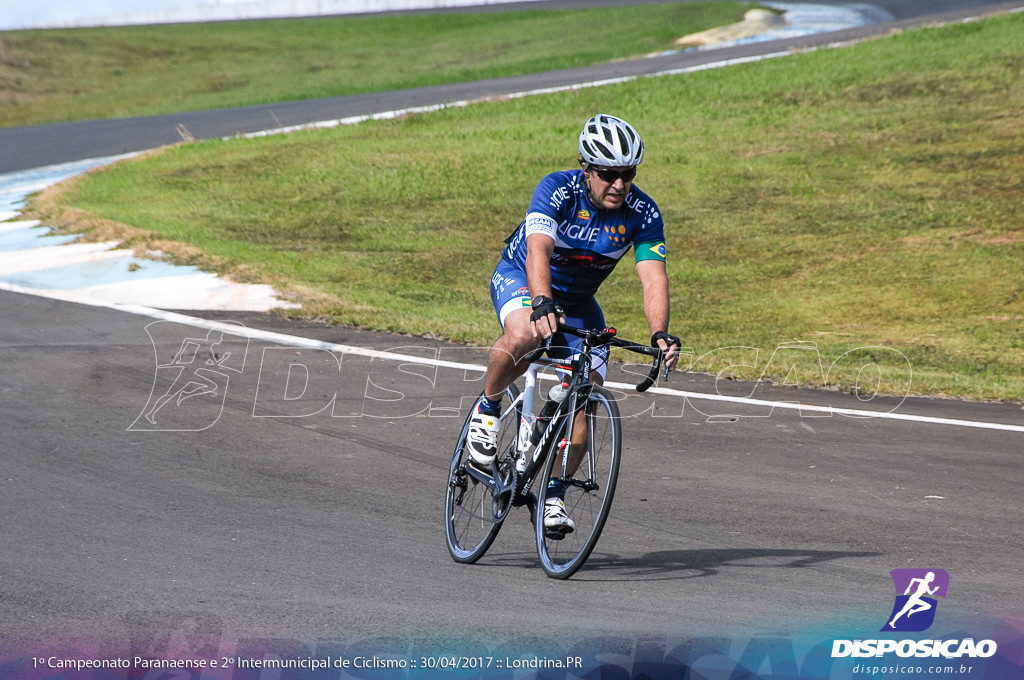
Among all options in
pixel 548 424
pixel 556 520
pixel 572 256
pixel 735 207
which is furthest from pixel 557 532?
pixel 735 207

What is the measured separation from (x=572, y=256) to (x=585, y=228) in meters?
0.17

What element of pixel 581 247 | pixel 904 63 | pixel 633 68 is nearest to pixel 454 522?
pixel 581 247

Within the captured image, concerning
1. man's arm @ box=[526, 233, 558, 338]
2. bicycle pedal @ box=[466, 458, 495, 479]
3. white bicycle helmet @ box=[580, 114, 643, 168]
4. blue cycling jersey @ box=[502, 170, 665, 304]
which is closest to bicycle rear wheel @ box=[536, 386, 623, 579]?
bicycle pedal @ box=[466, 458, 495, 479]

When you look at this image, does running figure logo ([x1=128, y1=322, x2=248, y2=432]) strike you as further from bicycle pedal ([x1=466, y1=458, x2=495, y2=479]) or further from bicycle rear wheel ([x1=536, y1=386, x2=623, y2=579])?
bicycle rear wheel ([x1=536, y1=386, x2=623, y2=579])

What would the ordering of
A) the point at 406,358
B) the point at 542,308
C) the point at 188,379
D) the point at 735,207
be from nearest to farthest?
the point at 542,308 < the point at 188,379 < the point at 406,358 < the point at 735,207

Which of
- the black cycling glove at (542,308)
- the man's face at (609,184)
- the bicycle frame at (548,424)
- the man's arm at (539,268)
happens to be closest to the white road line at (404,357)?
the bicycle frame at (548,424)

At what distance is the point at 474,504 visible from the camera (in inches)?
237

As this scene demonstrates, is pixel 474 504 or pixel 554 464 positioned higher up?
pixel 554 464

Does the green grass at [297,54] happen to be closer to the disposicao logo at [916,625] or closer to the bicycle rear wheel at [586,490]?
the bicycle rear wheel at [586,490]

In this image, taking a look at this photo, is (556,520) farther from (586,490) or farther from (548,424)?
(548,424)

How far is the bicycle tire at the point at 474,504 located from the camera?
5703 mm

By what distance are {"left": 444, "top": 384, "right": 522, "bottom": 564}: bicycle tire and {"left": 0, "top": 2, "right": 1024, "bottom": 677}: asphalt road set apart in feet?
0.40

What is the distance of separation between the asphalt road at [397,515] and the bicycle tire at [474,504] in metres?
0.12

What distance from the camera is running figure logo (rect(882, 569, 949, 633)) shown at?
4.85 meters
